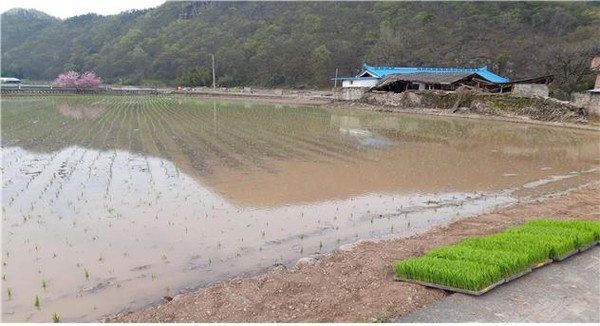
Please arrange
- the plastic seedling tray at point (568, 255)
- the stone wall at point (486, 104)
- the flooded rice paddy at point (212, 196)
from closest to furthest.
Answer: the plastic seedling tray at point (568, 255) < the flooded rice paddy at point (212, 196) < the stone wall at point (486, 104)

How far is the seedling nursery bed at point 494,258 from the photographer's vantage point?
14.7ft

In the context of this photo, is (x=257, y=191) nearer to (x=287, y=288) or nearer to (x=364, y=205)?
(x=364, y=205)

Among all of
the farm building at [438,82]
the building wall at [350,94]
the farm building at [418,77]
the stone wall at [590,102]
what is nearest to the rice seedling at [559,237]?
the stone wall at [590,102]

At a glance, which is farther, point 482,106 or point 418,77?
point 418,77

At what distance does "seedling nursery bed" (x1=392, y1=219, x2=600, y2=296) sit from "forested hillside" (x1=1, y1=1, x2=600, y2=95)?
3243 cm

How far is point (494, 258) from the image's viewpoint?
4.82 meters

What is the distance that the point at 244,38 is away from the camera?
7462 cm

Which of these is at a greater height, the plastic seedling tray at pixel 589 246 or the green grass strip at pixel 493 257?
the green grass strip at pixel 493 257

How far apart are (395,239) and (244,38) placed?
237 ft

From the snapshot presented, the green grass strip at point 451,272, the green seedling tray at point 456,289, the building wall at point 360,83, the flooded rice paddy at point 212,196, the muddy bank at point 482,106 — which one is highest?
the building wall at point 360,83

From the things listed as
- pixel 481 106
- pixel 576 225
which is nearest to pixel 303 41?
pixel 481 106

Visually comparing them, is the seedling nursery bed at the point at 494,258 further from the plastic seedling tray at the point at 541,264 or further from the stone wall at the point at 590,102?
the stone wall at the point at 590,102

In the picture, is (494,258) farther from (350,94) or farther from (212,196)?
(350,94)

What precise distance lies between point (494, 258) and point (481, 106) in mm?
27101
